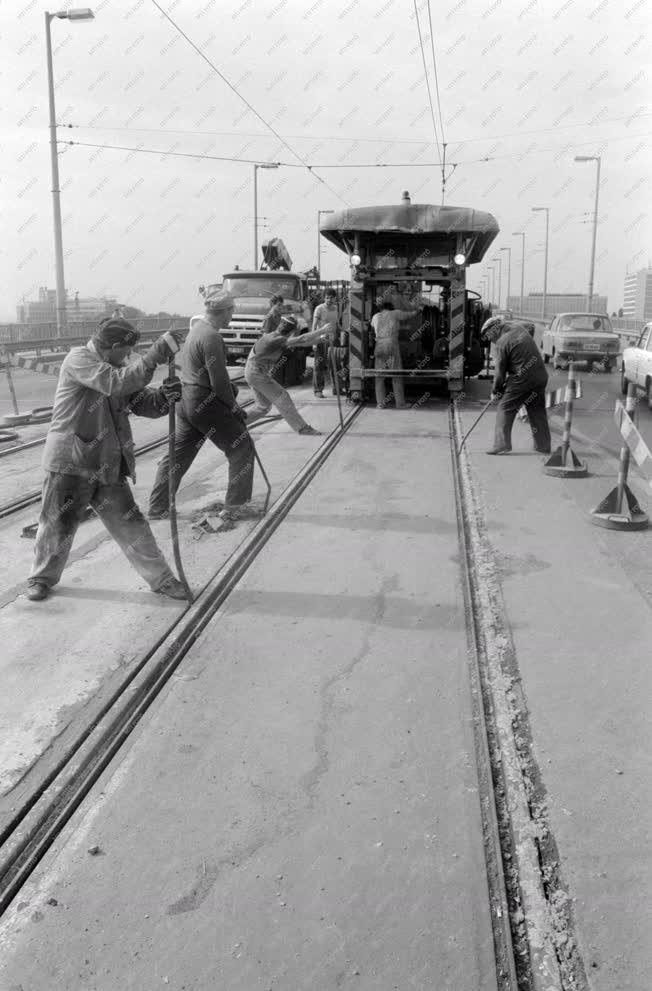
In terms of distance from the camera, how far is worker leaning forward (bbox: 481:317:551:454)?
10195 mm

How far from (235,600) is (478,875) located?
2808mm

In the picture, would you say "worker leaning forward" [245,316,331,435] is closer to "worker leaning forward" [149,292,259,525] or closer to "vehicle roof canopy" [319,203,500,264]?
"worker leaning forward" [149,292,259,525]

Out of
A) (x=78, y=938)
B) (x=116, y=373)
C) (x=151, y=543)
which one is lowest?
(x=78, y=938)

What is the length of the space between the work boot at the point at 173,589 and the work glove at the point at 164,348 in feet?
4.47

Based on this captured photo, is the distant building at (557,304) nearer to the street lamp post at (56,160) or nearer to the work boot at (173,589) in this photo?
the street lamp post at (56,160)

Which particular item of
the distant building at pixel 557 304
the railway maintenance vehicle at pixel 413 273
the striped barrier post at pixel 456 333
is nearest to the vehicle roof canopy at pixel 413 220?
the railway maintenance vehicle at pixel 413 273

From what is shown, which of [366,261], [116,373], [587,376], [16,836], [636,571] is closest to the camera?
[16,836]

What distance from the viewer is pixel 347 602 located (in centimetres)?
535

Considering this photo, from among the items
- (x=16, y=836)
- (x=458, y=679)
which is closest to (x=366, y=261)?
(x=458, y=679)

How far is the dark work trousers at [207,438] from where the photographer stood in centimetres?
716

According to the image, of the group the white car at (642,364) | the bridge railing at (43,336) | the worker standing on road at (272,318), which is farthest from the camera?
the bridge railing at (43,336)

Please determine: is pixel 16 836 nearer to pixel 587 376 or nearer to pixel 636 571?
pixel 636 571

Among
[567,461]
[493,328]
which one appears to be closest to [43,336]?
[493,328]

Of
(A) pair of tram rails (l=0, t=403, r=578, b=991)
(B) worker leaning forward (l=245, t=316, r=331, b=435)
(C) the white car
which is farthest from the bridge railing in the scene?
(A) pair of tram rails (l=0, t=403, r=578, b=991)
